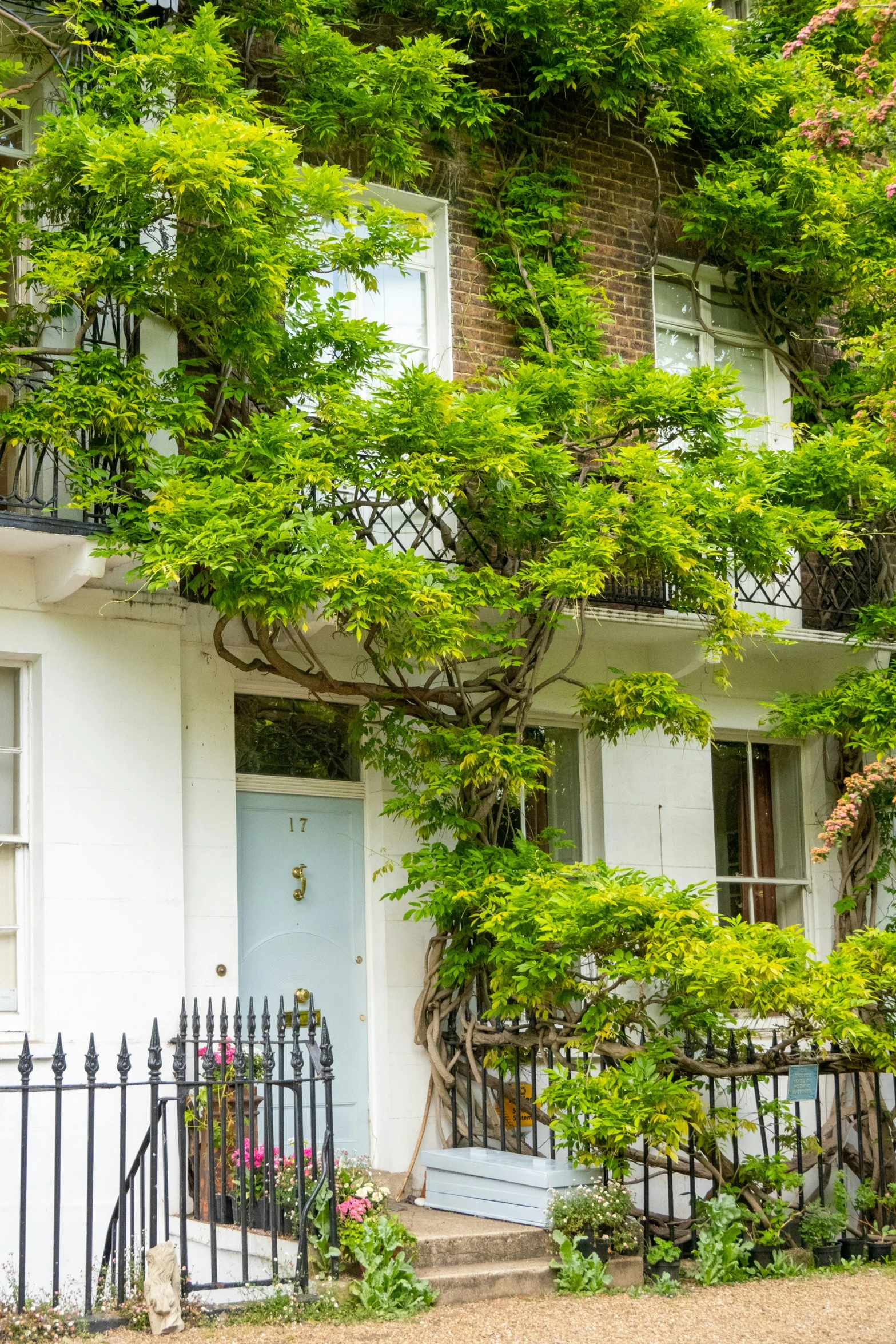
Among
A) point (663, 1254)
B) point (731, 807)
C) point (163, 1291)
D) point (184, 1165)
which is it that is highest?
point (731, 807)

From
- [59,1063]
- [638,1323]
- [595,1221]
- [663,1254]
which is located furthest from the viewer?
[663,1254]

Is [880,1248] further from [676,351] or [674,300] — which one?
[674,300]

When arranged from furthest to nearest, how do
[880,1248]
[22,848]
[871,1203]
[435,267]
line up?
[435,267], [871,1203], [880,1248], [22,848]

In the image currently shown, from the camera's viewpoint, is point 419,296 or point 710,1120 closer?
point 710,1120

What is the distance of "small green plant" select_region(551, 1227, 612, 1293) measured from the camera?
7.28 metres

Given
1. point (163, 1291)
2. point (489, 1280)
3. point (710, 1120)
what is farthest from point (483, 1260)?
point (163, 1291)

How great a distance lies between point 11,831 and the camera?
27.4 ft

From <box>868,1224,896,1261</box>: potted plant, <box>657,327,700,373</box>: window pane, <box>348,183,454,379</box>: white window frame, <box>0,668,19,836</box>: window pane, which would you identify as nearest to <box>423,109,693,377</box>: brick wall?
<box>348,183,454,379</box>: white window frame

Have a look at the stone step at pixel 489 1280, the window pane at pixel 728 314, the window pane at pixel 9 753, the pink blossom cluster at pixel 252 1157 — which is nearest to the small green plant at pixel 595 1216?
the stone step at pixel 489 1280

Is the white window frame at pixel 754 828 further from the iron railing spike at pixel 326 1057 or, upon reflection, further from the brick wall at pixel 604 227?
the iron railing spike at pixel 326 1057

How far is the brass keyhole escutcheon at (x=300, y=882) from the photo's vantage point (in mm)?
9359

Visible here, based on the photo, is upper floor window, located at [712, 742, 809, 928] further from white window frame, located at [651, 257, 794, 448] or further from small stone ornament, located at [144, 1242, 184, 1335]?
small stone ornament, located at [144, 1242, 184, 1335]

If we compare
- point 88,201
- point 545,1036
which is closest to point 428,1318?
point 545,1036

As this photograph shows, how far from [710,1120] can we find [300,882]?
298cm
